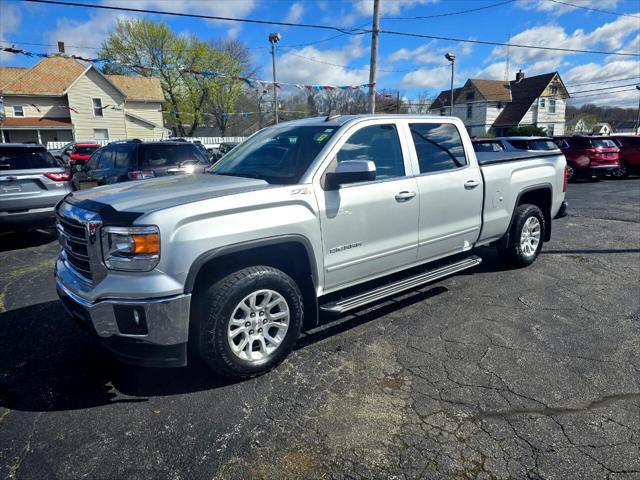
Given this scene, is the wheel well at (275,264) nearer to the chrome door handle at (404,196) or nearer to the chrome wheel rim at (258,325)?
the chrome wheel rim at (258,325)

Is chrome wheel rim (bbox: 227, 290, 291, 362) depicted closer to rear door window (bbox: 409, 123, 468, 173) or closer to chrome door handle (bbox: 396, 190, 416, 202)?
chrome door handle (bbox: 396, 190, 416, 202)

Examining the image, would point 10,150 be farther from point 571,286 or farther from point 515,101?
point 515,101

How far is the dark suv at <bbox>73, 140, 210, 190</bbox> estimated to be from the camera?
7.82m

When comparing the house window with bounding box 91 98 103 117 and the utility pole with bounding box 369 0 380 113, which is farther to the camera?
the house window with bounding box 91 98 103 117

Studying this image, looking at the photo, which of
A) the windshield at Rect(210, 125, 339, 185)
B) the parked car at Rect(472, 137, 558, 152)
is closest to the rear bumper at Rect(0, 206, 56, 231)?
the windshield at Rect(210, 125, 339, 185)

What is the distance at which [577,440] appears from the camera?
252 centimetres

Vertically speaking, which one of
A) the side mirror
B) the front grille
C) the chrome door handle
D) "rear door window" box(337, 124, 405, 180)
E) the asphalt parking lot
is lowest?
the asphalt parking lot

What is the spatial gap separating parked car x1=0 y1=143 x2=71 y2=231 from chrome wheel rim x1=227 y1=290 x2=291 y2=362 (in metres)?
5.70

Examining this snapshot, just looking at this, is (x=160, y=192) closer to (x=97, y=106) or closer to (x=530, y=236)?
(x=530, y=236)

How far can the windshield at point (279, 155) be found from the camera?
3.58 m

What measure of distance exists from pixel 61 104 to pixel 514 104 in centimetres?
4482

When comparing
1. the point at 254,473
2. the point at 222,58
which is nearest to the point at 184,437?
the point at 254,473

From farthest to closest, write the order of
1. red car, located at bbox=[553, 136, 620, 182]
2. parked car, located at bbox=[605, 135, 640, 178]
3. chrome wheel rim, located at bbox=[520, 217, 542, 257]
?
1. parked car, located at bbox=[605, 135, 640, 178]
2. red car, located at bbox=[553, 136, 620, 182]
3. chrome wheel rim, located at bbox=[520, 217, 542, 257]

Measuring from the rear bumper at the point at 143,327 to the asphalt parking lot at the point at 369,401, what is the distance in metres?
0.39
